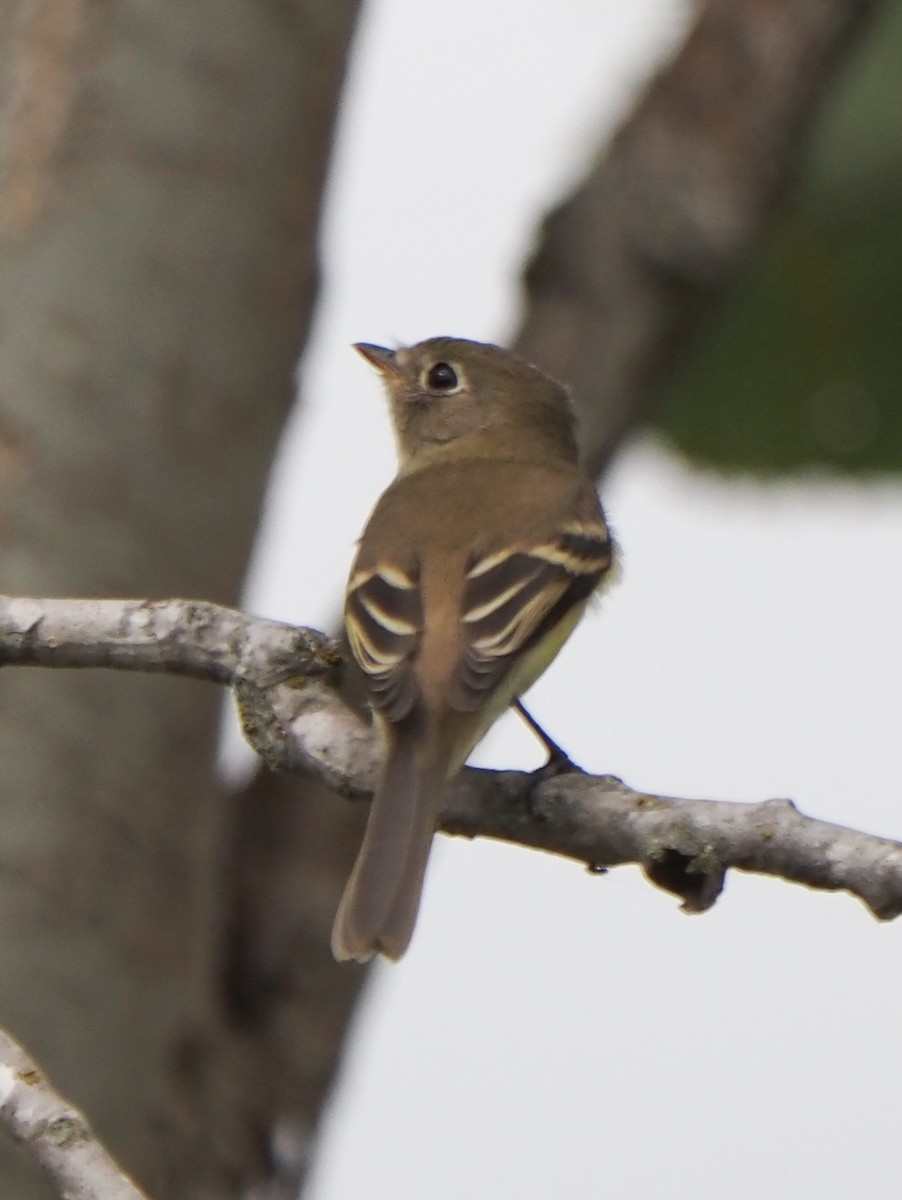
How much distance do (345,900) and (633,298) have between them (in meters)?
2.66

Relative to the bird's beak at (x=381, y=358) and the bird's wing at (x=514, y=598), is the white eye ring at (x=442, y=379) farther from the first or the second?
the bird's wing at (x=514, y=598)

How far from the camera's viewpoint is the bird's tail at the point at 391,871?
3.71m

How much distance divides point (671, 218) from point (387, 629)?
2.23 meters

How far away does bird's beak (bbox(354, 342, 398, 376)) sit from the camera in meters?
5.94

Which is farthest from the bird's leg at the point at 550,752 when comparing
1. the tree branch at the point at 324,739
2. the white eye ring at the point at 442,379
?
the white eye ring at the point at 442,379

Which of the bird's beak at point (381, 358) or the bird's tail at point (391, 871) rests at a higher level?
the bird's beak at point (381, 358)

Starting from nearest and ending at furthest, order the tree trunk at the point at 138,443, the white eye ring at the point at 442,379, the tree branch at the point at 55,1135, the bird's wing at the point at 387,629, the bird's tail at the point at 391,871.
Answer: the tree branch at the point at 55,1135 < the bird's tail at the point at 391,871 < the bird's wing at the point at 387,629 < the tree trunk at the point at 138,443 < the white eye ring at the point at 442,379

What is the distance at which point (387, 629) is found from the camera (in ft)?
13.5

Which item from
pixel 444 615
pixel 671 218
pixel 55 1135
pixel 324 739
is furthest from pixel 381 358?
pixel 55 1135

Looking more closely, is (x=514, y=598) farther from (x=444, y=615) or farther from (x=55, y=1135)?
(x=55, y=1135)

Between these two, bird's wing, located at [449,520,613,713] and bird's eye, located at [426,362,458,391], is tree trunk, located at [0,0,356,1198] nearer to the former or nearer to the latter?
bird's eye, located at [426,362,458,391]

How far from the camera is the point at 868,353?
6.45 m

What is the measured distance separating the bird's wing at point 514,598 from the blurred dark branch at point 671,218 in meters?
1.39

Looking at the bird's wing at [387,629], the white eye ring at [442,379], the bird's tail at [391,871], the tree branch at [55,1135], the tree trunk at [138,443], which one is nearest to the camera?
the tree branch at [55,1135]
